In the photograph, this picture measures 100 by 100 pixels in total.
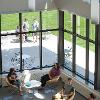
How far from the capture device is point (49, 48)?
16.4 meters

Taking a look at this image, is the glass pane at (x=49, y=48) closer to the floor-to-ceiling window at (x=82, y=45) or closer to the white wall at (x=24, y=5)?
the floor-to-ceiling window at (x=82, y=45)

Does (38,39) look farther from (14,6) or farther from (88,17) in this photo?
(88,17)

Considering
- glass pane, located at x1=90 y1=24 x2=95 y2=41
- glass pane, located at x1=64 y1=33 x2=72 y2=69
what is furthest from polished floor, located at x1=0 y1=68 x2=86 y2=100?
glass pane, located at x1=90 y1=24 x2=95 y2=41

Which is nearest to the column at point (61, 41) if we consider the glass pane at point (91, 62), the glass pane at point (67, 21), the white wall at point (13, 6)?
the glass pane at point (67, 21)

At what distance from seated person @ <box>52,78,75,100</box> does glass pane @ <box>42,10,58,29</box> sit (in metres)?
2.66

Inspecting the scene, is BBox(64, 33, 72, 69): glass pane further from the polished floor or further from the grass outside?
the polished floor

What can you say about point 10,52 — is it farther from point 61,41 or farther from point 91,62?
point 91,62

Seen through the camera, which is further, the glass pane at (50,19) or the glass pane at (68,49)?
the glass pane at (50,19)

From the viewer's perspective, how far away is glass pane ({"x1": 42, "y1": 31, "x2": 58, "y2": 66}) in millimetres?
16234

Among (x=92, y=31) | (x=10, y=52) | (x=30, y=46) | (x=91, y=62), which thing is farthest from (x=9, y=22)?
(x=91, y=62)

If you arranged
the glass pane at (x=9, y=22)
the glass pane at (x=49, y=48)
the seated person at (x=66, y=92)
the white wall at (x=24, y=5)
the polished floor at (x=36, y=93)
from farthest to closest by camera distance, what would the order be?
the glass pane at (x=49, y=48), the glass pane at (x=9, y=22), the white wall at (x=24, y=5), the polished floor at (x=36, y=93), the seated person at (x=66, y=92)

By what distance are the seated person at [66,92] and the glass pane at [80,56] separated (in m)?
0.75

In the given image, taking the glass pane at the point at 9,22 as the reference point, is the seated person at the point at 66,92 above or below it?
below

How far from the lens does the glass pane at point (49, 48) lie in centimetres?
1623
